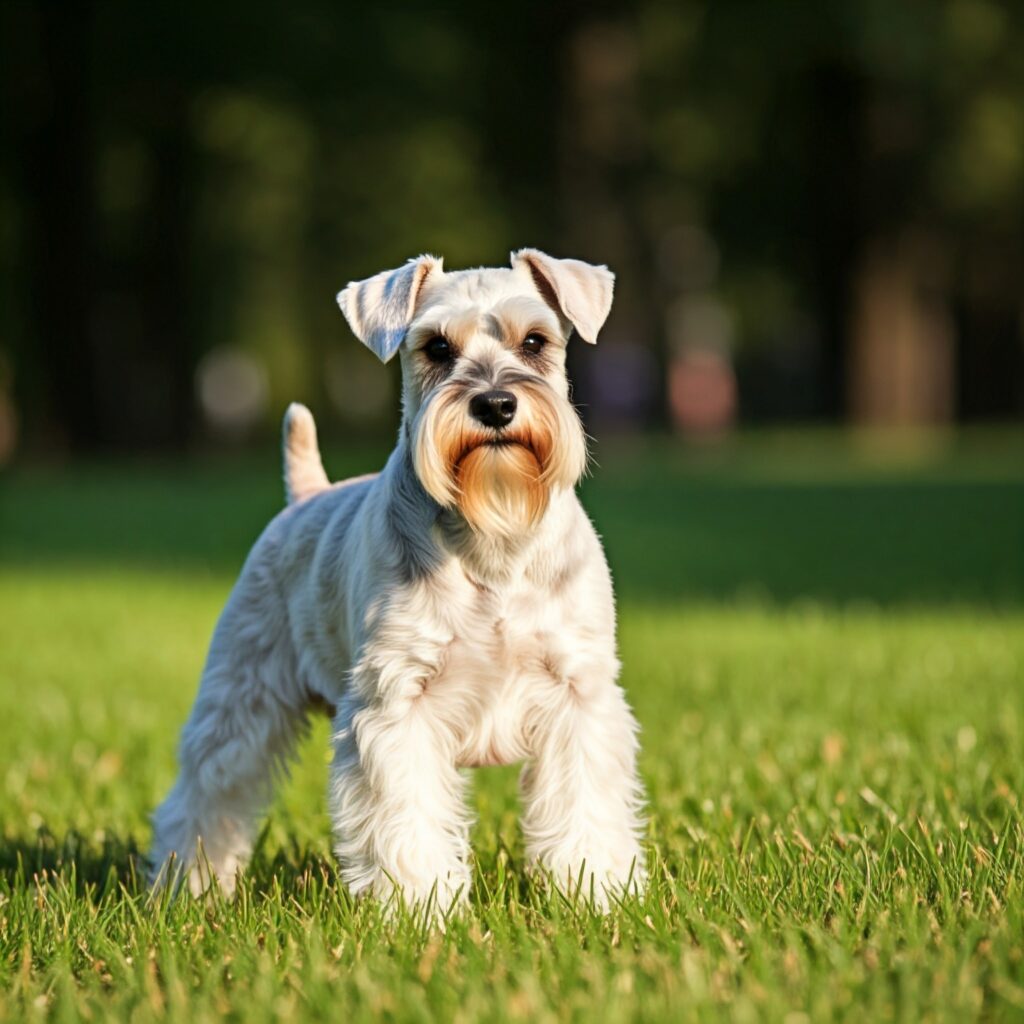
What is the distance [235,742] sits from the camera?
4770mm

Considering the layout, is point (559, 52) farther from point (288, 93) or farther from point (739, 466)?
point (739, 466)

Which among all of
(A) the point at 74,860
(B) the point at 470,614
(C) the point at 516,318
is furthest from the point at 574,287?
(A) the point at 74,860

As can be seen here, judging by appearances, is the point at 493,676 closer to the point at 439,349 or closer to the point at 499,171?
the point at 439,349

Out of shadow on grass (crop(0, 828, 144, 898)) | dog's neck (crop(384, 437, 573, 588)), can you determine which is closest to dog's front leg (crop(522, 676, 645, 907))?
dog's neck (crop(384, 437, 573, 588))

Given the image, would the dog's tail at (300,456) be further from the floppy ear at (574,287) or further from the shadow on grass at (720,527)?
the shadow on grass at (720,527)

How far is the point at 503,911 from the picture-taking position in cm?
384

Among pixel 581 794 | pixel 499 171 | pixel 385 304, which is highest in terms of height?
pixel 499 171

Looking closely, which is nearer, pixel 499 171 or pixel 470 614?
pixel 470 614

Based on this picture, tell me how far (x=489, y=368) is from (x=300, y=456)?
1248 millimetres

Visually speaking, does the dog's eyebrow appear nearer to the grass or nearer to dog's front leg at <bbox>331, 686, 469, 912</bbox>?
dog's front leg at <bbox>331, 686, 469, 912</bbox>

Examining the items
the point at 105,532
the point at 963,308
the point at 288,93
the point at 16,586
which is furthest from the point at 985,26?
the point at 963,308

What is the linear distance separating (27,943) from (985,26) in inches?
850

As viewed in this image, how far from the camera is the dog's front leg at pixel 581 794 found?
4.18m

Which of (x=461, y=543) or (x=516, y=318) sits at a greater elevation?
(x=516, y=318)
